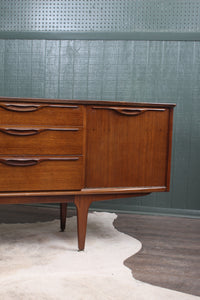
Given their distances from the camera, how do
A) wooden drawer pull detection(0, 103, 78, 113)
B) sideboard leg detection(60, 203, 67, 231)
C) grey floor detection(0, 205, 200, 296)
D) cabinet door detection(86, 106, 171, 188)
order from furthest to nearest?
1. sideboard leg detection(60, 203, 67, 231)
2. cabinet door detection(86, 106, 171, 188)
3. wooden drawer pull detection(0, 103, 78, 113)
4. grey floor detection(0, 205, 200, 296)

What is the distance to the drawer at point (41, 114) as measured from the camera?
6.92 ft

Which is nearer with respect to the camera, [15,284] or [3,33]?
[15,284]

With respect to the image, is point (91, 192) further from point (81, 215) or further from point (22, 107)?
point (22, 107)

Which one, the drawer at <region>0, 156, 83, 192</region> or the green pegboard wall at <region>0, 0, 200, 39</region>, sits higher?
the green pegboard wall at <region>0, 0, 200, 39</region>

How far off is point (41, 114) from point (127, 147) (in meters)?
0.66

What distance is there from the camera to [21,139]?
2.15m

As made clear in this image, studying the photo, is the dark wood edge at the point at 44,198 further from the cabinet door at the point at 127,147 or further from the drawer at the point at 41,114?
the drawer at the point at 41,114

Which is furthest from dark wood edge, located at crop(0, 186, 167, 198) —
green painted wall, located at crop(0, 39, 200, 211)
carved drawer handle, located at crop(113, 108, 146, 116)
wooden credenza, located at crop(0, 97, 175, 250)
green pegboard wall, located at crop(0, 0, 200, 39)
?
green pegboard wall, located at crop(0, 0, 200, 39)

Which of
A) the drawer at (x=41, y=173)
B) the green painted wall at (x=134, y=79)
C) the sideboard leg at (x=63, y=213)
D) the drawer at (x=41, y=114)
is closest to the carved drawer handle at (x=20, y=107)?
the drawer at (x=41, y=114)

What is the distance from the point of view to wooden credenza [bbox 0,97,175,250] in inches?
84.3

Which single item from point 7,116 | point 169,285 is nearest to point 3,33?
point 7,116

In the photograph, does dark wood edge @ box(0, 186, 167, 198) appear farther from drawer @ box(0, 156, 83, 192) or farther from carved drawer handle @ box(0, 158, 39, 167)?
carved drawer handle @ box(0, 158, 39, 167)

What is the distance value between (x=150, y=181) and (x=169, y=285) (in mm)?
780

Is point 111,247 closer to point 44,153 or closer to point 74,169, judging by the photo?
point 74,169
